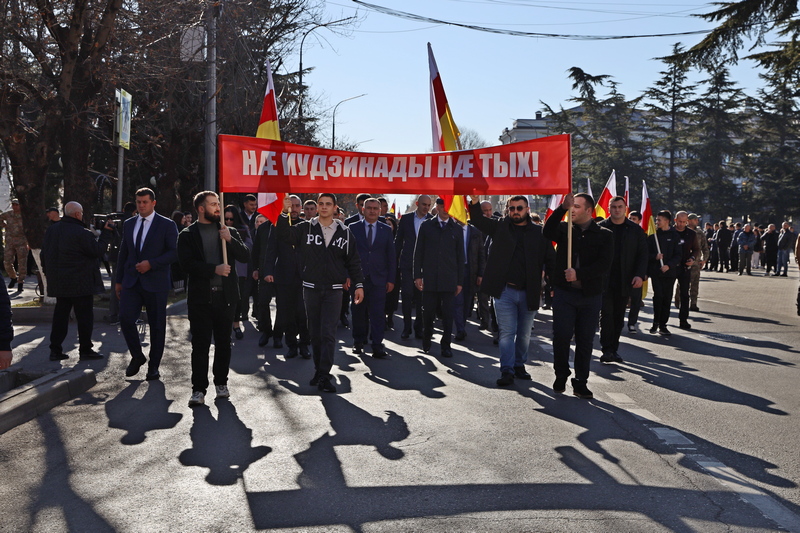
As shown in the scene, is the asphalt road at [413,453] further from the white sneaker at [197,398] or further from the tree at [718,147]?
A: the tree at [718,147]

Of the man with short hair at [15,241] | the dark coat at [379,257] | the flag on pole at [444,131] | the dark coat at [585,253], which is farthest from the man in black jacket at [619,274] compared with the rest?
the man with short hair at [15,241]

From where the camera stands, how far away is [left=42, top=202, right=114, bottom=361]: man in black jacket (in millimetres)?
10016

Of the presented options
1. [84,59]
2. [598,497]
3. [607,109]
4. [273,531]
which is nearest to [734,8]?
[84,59]

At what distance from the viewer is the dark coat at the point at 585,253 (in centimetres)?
821

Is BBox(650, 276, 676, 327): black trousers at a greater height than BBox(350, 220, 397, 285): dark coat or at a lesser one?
lesser

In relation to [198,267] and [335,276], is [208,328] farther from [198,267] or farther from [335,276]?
[335,276]

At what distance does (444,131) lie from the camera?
10.0 m

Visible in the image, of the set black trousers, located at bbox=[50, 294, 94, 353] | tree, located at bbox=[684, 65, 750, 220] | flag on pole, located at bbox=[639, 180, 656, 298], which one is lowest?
black trousers, located at bbox=[50, 294, 94, 353]

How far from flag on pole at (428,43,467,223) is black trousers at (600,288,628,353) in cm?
204

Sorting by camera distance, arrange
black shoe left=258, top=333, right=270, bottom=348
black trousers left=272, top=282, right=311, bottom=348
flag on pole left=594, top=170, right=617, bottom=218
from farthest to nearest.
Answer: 1. flag on pole left=594, top=170, right=617, bottom=218
2. black shoe left=258, top=333, right=270, bottom=348
3. black trousers left=272, top=282, right=311, bottom=348

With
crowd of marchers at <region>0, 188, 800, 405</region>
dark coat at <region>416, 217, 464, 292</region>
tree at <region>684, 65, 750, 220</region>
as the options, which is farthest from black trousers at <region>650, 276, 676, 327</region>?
tree at <region>684, 65, 750, 220</region>

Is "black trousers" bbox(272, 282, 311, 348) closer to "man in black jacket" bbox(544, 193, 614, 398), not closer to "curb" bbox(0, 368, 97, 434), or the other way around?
"curb" bbox(0, 368, 97, 434)

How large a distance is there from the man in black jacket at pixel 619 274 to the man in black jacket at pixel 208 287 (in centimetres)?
458

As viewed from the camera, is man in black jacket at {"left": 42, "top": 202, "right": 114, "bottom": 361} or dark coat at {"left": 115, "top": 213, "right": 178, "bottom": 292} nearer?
dark coat at {"left": 115, "top": 213, "right": 178, "bottom": 292}
